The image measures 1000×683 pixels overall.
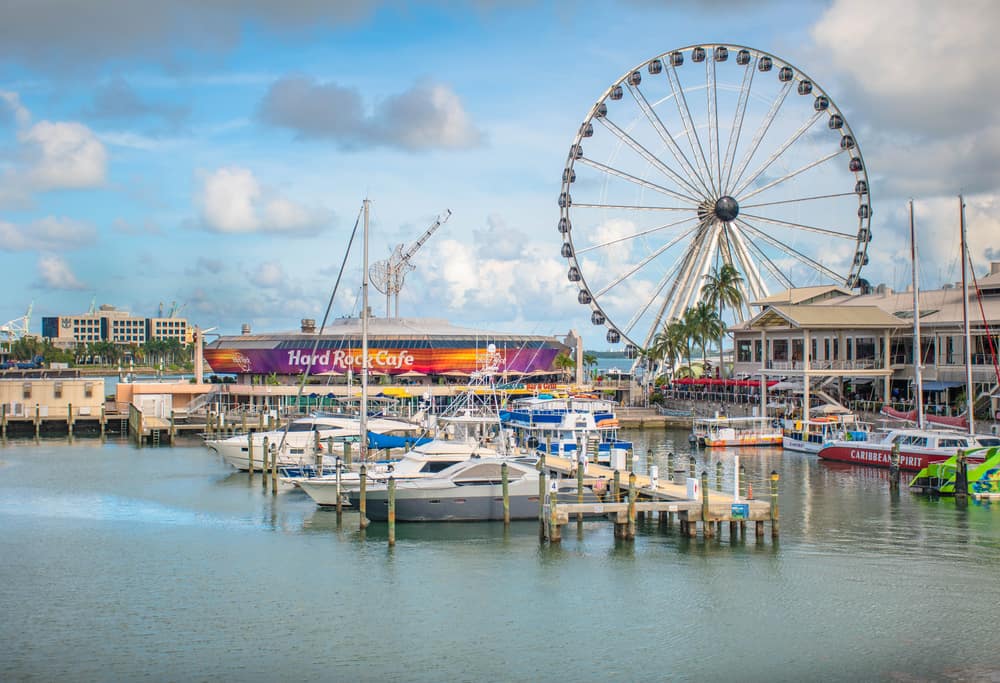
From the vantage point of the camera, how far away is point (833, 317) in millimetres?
76875

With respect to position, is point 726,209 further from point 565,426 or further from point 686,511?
point 686,511

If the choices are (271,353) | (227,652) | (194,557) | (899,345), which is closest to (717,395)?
(899,345)

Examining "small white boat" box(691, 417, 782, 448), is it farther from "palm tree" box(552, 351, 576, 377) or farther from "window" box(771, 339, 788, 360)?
"palm tree" box(552, 351, 576, 377)

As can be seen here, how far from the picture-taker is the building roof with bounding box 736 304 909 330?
75812 millimetres

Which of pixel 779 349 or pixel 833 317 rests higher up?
pixel 833 317

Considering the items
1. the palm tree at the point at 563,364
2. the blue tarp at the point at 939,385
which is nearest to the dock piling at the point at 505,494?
the blue tarp at the point at 939,385

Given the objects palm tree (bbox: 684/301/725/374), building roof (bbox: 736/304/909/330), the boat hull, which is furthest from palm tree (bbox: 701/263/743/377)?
the boat hull

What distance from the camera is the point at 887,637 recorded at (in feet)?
91.7

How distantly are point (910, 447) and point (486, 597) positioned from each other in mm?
31194

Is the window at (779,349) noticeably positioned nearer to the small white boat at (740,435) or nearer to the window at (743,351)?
the window at (743,351)

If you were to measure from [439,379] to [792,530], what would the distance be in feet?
228

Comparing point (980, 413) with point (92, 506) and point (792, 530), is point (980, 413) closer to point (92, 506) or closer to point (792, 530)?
point (792, 530)

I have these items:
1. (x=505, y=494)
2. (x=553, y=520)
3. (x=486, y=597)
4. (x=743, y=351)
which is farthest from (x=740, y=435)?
(x=486, y=597)

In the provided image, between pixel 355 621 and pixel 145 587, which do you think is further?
pixel 145 587
